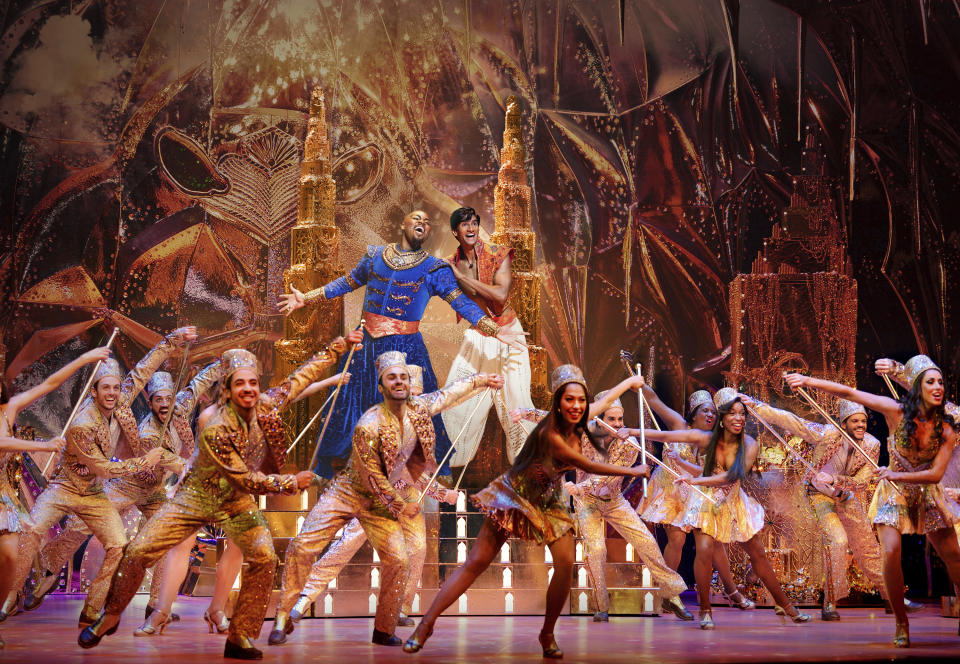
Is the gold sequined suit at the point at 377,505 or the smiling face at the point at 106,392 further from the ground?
the smiling face at the point at 106,392

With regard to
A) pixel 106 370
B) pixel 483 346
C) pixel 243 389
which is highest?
pixel 483 346

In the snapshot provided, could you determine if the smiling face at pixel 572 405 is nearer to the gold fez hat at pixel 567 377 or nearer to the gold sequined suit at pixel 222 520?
the gold fez hat at pixel 567 377

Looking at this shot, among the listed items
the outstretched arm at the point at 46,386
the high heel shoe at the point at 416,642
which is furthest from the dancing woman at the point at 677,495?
the outstretched arm at the point at 46,386

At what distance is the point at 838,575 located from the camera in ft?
26.1

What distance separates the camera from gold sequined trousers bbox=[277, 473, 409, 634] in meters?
5.84

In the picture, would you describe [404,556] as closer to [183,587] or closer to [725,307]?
[183,587]

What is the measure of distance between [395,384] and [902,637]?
321 centimetres

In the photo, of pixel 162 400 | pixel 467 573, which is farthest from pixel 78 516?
pixel 467 573

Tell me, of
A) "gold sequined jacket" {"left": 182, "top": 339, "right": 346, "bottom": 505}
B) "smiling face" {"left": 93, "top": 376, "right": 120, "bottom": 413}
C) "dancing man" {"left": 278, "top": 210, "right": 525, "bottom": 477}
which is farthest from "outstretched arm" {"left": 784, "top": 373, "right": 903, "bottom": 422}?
"smiling face" {"left": 93, "top": 376, "right": 120, "bottom": 413}

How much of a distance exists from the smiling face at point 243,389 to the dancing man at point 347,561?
1250 mm

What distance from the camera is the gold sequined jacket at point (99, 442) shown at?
21.5 ft

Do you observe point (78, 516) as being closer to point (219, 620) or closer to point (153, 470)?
point (153, 470)

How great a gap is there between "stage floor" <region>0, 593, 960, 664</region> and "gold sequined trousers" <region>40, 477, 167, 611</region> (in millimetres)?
351

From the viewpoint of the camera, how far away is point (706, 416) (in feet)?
27.5
